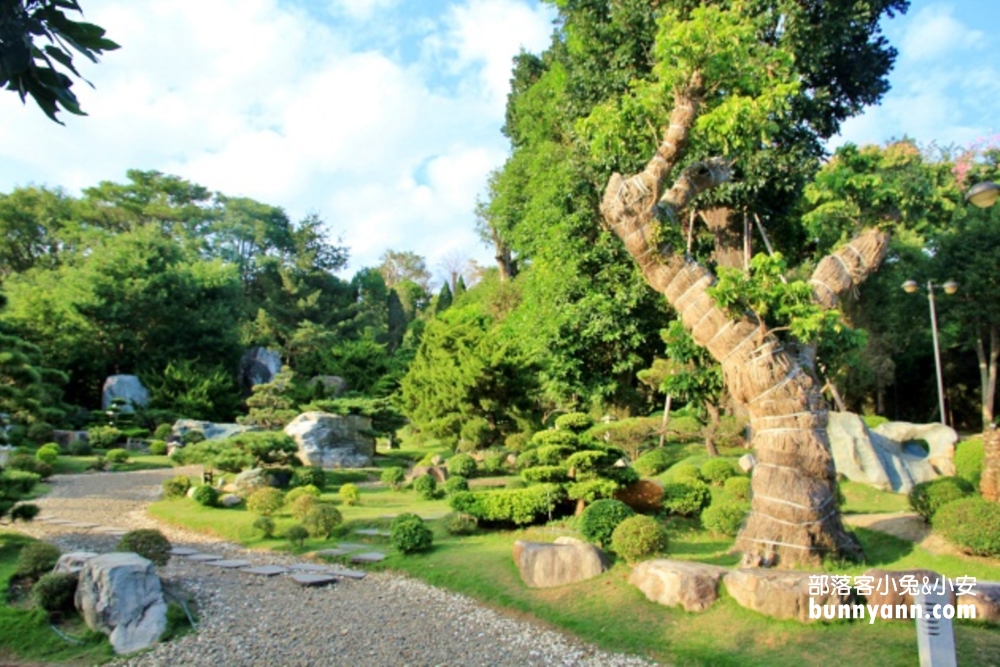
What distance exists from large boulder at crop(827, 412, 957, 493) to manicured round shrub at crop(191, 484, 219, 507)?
10.9 metres

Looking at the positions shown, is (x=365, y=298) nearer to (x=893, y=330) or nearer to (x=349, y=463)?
(x=349, y=463)

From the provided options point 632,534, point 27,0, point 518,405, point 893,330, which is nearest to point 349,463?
point 518,405

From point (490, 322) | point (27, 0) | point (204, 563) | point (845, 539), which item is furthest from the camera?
point (490, 322)

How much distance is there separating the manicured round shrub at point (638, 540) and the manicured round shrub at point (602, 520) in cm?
42

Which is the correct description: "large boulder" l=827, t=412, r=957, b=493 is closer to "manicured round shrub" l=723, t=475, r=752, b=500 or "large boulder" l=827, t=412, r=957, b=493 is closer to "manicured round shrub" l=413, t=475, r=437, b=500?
"manicured round shrub" l=723, t=475, r=752, b=500

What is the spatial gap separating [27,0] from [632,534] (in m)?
6.78

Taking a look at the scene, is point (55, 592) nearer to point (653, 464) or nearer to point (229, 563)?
point (229, 563)

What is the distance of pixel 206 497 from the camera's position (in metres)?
→ 12.0

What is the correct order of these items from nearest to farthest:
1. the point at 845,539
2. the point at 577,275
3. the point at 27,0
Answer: the point at 27,0 → the point at 845,539 → the point at 577,275

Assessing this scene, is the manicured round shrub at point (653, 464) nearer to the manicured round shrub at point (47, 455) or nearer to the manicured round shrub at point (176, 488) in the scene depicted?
the manicured round shrub at point (176, 488)

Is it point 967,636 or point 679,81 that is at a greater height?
point 679,81

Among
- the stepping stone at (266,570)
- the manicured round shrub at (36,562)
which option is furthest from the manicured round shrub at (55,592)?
the stepping stone at (266,570)

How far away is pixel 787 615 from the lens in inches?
214

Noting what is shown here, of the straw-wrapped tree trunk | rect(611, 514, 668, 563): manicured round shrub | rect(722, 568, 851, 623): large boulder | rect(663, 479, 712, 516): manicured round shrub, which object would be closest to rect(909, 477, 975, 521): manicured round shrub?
the straw-wrapped tree trunk
